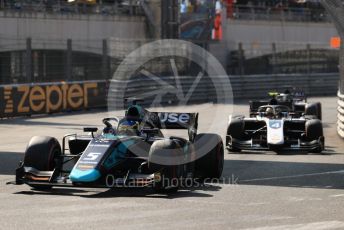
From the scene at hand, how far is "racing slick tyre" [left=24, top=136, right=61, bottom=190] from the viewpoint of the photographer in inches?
445

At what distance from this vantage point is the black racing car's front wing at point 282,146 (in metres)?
16.2

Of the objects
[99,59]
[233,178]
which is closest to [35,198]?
[233,178]

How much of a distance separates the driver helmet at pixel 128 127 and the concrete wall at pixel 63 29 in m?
16.6

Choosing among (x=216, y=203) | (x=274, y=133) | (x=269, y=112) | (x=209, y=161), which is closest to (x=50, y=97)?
(x=269, y=112)

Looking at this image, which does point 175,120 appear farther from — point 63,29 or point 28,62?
point 63,29

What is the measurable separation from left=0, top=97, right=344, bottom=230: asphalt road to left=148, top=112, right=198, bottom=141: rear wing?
104 cm

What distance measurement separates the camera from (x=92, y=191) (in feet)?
36.8

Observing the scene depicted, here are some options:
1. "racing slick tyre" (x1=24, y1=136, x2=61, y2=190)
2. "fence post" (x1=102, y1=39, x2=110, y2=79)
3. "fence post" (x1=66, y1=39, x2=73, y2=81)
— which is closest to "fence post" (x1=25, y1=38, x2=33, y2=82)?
"fence post" (x1=66, y1=39, x2=73, y2=81)

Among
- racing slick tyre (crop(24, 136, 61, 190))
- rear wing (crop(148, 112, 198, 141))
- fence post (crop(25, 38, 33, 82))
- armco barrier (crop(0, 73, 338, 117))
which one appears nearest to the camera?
racing slick tyre (crop(24, 136, 61, 190))

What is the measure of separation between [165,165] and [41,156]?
1.82 meters

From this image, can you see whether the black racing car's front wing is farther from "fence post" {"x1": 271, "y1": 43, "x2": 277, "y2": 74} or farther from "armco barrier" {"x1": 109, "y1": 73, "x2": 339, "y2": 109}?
"fence post" {"x1": 271, "y1": 43, "x2": 277, "y2": 74}

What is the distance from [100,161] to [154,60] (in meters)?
22.2

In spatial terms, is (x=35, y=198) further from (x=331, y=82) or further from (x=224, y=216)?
(x=331, y=82)

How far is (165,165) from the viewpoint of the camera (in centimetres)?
1091
